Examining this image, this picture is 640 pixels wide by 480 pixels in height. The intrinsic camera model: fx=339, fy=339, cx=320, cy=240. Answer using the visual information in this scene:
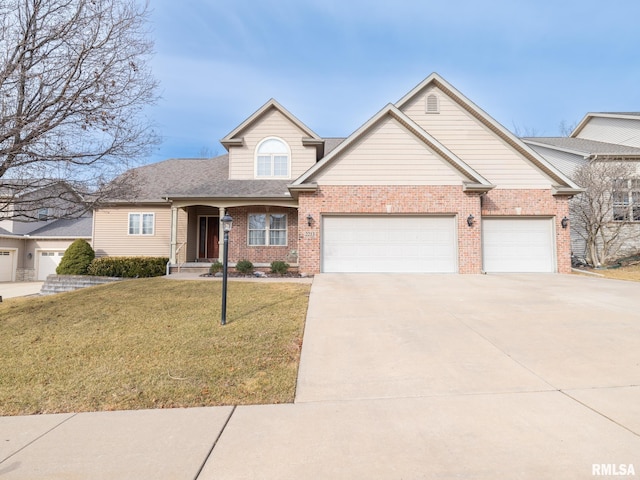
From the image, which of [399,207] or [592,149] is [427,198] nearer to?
[399,207]

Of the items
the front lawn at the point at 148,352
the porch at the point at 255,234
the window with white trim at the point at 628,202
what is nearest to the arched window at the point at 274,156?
the porch at the point at 255,234

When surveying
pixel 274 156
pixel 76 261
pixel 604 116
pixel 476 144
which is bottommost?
pixel 76 261

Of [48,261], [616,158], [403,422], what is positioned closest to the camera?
[403,422]

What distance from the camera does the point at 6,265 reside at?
69.6 ft

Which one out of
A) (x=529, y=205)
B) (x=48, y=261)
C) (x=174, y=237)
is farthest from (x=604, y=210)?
(x=48, y=261)

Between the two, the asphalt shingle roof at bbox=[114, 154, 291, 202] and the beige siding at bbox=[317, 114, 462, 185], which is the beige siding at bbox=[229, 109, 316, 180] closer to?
the asphalt shingle roof at bbox=[114, 154, 291, 202]

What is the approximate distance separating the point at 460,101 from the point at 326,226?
7709 millimetres

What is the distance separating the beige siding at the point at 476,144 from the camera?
13102mm

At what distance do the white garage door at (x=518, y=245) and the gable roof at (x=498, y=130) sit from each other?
4.80 ft

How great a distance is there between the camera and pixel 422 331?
541 centimetres

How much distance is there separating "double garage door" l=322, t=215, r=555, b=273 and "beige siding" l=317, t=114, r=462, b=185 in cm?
136

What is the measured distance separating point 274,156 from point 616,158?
56.8ft

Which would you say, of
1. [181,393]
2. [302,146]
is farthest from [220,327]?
[302,146]

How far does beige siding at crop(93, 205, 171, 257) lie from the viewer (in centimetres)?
1647
